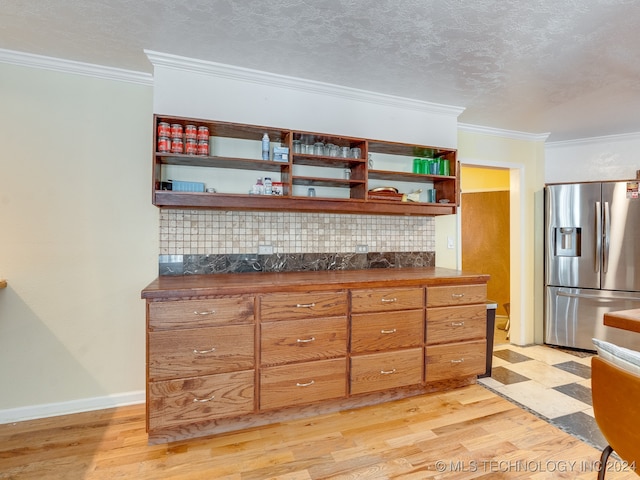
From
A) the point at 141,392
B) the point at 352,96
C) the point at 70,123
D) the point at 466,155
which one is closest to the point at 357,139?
the point at 352,96

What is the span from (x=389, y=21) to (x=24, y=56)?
94.9 inches

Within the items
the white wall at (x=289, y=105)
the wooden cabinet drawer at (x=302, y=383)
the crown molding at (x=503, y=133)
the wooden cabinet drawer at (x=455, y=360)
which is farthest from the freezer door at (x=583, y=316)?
the wooden cabinet drawer at (x=302, y=383)

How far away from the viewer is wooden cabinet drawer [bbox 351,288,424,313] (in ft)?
7.45

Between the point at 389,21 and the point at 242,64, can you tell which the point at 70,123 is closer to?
the point at 242,64

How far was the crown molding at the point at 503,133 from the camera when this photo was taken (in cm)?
351

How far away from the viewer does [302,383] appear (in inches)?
84.2

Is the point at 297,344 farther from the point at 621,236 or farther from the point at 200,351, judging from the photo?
the point at 621,236

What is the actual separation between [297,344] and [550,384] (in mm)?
2274

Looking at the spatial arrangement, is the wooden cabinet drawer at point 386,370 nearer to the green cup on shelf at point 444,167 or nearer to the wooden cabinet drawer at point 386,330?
the wooden cabinet drawer at point 386,330

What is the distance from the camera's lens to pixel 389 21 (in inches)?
72.4

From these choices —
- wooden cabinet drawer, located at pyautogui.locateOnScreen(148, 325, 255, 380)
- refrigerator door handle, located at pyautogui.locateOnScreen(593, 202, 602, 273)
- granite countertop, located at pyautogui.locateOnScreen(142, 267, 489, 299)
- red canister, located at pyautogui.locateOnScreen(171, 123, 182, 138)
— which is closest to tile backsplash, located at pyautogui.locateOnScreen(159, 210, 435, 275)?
granite countertop, located at pyautogui.locateOnScreen(142, 267, 489, 299)

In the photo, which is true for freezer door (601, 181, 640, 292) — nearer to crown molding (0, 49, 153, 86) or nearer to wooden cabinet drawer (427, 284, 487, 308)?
Result: wooden cabinet drawer (427, 284, 487, 308)

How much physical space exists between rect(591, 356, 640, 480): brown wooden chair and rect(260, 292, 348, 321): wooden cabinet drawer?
1375mm

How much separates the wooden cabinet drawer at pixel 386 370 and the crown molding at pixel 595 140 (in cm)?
346
